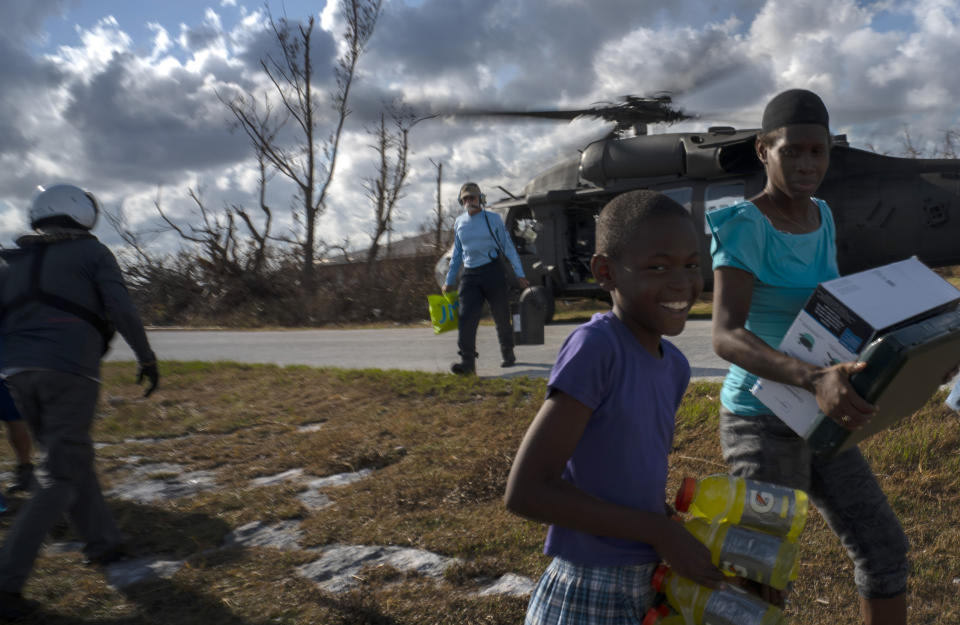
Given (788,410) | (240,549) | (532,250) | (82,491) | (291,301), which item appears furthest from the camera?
(291,301)

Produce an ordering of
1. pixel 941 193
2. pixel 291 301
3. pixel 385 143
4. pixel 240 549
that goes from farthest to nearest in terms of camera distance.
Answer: pixel 385 143, pixel 291 301, pixel 941 193, pixel 240 549

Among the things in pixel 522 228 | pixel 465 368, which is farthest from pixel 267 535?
pixel 522 228

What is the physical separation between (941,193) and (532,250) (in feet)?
21.6

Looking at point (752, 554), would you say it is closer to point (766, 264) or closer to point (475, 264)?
point (766, 264)

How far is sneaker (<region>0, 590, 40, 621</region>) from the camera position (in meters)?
3.54

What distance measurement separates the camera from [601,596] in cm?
178

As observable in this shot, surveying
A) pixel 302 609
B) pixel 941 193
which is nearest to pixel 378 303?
pixel 941 193

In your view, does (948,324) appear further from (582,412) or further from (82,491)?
(82,491)

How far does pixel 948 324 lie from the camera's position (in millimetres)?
2004

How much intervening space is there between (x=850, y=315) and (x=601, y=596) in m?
0.94

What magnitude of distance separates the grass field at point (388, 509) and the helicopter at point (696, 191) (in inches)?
116

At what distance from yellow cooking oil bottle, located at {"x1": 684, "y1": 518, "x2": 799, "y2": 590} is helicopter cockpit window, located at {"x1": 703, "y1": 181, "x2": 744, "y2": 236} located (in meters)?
10.1

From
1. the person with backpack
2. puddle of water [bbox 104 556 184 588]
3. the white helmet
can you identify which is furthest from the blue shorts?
puddle of water [bbox 104 556 184 588]

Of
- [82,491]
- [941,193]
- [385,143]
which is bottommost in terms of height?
[82,491]
